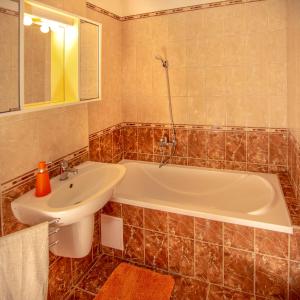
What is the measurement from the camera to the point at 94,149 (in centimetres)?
261

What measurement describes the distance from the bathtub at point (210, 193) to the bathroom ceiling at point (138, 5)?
1.59 m

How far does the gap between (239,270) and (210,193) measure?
950 millimetres

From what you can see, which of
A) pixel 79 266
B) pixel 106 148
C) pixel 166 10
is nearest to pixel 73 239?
pixel 79 266

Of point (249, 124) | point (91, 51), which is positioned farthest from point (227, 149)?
point (91, 51)

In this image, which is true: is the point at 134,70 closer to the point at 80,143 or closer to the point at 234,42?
the point at 234,42

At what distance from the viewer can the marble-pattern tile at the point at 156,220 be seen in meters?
2.09

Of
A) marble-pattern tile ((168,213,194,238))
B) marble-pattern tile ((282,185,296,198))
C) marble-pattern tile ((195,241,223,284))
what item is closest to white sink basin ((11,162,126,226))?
marble-pattern tile ((168,213,194,238))

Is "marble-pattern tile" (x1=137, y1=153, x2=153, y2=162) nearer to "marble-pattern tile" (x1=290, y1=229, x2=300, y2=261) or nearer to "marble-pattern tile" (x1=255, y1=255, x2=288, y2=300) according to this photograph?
"marble-pattern tile" (x1=255, y1=255, x2=288, y2=300)

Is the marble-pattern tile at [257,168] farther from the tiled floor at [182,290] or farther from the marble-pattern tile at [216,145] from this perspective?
the tiled floor at [182,290]

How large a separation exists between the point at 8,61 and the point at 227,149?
2094 mm

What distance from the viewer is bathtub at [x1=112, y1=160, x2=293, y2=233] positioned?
75.0 inches

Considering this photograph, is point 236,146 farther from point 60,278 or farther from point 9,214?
point 9,214

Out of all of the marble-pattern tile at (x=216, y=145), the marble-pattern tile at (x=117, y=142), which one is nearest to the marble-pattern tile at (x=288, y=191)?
the marble-pattern tile at (x=216, y=145)

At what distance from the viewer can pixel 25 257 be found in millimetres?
1252
